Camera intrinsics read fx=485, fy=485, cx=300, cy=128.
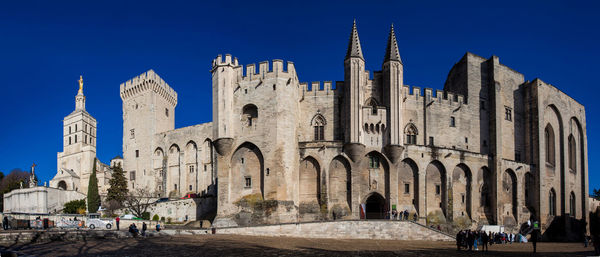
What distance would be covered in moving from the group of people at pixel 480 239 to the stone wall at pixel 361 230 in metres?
2.93

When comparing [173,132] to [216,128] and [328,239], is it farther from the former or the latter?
[328,239]

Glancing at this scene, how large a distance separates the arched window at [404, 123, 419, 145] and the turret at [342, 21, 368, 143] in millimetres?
6468

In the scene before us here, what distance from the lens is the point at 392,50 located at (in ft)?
139

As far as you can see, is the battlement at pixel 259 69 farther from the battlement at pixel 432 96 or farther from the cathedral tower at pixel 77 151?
the cathedral tower at pixel 77 151

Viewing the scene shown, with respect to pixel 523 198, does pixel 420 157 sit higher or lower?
higher

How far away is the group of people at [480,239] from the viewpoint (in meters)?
27.0

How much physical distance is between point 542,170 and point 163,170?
132ft

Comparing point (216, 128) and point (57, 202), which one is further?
point (57, 202)

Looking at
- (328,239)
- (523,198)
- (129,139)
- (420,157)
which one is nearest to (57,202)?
(129,139)

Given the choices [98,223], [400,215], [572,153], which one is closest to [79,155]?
[98,223]

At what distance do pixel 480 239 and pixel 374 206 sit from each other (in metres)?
10.9

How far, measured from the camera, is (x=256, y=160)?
3966 cm

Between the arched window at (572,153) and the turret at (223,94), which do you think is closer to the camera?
the turret at (223,94)

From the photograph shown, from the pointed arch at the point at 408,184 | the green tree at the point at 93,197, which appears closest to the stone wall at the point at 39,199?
the green tree at the point at 93,197
